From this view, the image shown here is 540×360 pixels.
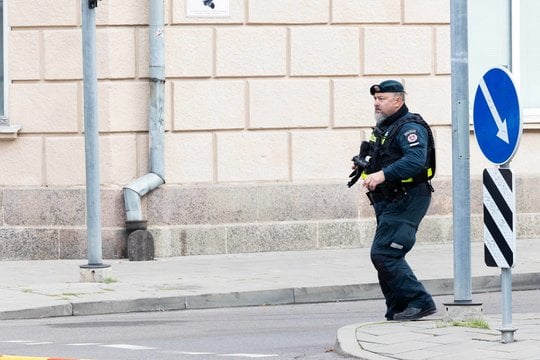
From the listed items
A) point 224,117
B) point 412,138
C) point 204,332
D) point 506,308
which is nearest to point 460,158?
point 412,138

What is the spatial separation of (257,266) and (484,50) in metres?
4.72

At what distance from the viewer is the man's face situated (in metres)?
10.5

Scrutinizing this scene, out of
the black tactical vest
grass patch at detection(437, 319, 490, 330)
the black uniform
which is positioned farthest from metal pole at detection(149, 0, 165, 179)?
grass patch at detection(437, 319, 490, 330)

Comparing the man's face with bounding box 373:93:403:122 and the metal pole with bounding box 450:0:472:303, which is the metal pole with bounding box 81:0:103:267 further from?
the metal pole with bounding box 450:0:472:303

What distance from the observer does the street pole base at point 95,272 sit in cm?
1375

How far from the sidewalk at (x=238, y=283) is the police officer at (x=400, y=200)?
0.31 metres

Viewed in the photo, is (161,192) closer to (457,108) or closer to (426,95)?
(426,95)

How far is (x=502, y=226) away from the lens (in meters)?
8.69

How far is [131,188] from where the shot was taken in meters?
16.0

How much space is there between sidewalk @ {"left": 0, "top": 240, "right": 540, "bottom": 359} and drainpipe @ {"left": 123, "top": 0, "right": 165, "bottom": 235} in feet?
2.06

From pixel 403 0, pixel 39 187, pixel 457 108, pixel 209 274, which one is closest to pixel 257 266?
pixel 209 274

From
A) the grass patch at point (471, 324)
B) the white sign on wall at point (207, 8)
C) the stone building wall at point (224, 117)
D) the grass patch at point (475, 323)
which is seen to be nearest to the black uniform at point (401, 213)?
the grass patch at point (471, 324)

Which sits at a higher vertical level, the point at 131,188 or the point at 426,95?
the point at 426,95

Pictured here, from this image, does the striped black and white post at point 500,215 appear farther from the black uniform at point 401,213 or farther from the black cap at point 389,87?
the black cap at point 389,87
